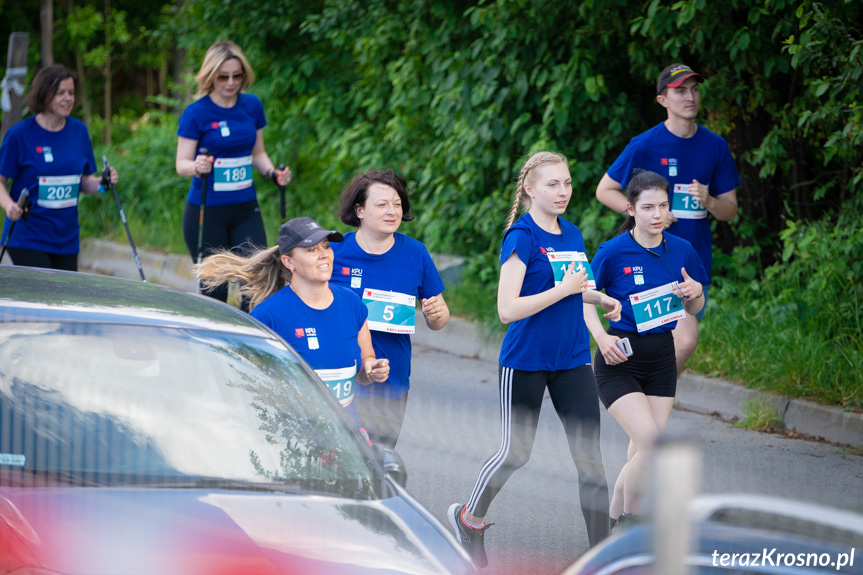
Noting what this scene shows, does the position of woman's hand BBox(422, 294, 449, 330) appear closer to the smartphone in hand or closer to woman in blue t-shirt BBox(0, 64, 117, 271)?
the smartphone in hand

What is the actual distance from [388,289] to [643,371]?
1214 millimetres

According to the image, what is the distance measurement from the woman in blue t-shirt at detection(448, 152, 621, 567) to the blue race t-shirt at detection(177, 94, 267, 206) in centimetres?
316

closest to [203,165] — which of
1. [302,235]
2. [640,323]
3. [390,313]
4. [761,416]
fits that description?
A: [390,313]

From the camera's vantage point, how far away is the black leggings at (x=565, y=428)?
4629 mm

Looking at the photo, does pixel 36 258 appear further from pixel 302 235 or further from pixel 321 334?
pixel 321 334

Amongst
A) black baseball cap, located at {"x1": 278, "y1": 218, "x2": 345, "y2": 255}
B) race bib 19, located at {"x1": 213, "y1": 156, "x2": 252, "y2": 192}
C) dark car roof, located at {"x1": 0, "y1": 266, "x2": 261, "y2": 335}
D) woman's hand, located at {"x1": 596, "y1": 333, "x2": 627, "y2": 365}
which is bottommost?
woman's hand, located at {"x1": 596, "y1": 333, "x2": 627, "y2": 365}

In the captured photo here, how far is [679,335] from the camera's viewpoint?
19.0 ft

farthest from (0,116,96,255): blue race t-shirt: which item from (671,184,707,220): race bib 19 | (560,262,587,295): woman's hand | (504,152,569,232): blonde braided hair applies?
(560,262,587,295): woman's hand

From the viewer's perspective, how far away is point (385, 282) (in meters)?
4.91

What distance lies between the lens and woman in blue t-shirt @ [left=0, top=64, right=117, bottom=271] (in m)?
7.00

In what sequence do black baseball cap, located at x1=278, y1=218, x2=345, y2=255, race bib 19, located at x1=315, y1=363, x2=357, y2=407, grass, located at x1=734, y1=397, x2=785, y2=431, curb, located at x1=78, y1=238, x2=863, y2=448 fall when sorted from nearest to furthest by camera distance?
race bib 19, located at x1=315, y1=363, x2=357, y2=407, black baseball cap, located at x1=278, y1=218, x2=345, y2=255, curb, located at x1=78, y1=238, x2=863, y2=448, grass, located at x1=734, y1=397, x2=785, y2=431

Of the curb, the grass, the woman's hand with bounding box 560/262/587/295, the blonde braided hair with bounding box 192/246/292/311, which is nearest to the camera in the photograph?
the woman's hand with bounding box 560/262/587/295

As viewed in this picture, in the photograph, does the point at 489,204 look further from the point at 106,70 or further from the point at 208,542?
the point at 106,70

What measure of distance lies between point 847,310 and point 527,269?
13.1 ft
